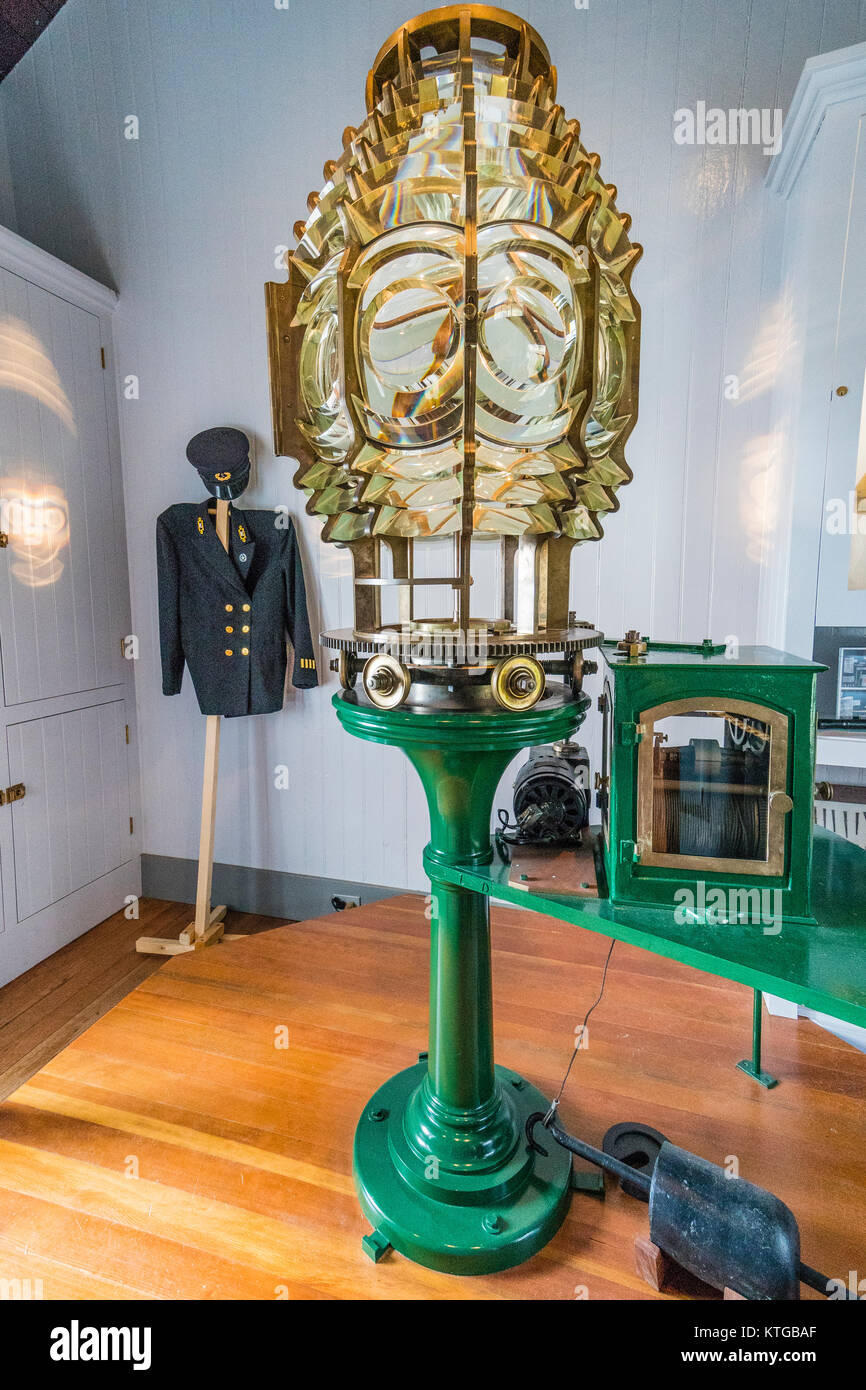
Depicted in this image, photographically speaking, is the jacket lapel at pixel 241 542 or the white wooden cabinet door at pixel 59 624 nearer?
the white wooden cabinet door at pixel 59 624

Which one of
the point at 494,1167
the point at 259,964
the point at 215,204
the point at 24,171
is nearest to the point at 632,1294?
the point at 494,1167

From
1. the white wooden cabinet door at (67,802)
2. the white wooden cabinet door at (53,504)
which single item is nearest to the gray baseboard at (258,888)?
the white wooden cabinet door at (67,802)

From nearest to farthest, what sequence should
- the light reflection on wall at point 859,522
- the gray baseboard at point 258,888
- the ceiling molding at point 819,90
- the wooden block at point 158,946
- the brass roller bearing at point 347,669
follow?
the brass roller bearing at point 347,669
the ceiling molding at point 819,90
the light reflection on wall at point 859,522
the wooden block at point 158,946
the gray baseboard at point 258,888

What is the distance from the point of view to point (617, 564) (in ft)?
6.89

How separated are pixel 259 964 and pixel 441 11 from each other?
4.11 feet

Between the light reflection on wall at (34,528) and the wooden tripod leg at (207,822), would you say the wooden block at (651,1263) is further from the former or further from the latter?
the light reflection on wall at (34,528)

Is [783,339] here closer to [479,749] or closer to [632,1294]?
[479,749]

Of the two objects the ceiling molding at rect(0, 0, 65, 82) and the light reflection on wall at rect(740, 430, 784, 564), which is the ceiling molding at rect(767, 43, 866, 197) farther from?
the ceiling molding at rect(0, 0, 65, 82)

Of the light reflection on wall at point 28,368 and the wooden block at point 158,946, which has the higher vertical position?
the light reflection on wall at point 28,368

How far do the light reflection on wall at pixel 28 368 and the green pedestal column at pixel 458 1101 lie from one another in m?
2.19

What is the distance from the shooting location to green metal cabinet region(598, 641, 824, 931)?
66cm

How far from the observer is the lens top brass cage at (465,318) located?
59 cm

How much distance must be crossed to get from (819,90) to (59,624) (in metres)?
2.63
